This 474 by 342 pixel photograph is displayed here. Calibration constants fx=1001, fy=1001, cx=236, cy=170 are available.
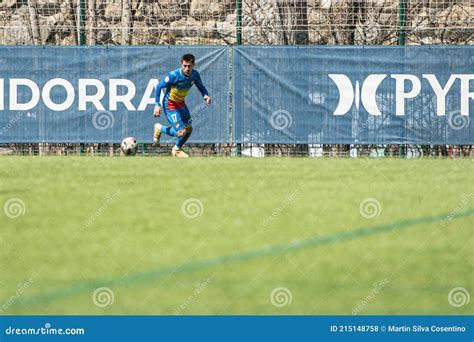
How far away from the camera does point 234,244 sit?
7816mm

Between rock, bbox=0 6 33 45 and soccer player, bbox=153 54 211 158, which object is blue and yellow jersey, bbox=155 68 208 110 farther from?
rock, bbox=0 6 33 45

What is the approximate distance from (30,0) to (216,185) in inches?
533

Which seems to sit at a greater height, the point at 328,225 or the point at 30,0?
the point at 30,0

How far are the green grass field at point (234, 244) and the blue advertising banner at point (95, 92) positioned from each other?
282 inches

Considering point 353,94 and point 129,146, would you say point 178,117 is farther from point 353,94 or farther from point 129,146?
point 353,94

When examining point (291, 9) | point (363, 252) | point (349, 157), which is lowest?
point (349, 157)

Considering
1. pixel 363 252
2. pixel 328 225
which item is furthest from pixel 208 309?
pixel 328 225

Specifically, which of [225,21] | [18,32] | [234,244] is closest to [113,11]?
[18,32]

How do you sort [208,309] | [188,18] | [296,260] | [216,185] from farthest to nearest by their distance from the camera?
[188,18], [216,185], [296,260], [208,309]

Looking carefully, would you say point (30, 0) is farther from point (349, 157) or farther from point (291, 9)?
point (349, 157)

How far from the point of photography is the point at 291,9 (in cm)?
2416

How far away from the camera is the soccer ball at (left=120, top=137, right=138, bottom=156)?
20359 millimetres

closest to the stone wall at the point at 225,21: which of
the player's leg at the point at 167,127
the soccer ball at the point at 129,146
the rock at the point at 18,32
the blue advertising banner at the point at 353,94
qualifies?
the rock at the point at 18,32

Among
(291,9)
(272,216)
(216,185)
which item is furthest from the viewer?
(291,9)
